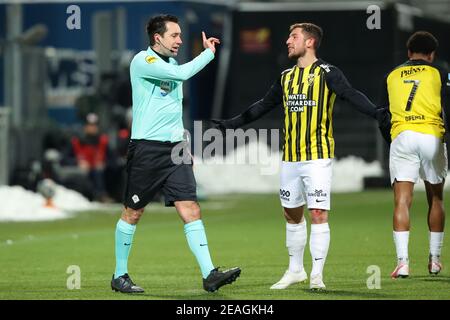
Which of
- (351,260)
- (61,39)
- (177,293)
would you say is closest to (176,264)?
(351,260)

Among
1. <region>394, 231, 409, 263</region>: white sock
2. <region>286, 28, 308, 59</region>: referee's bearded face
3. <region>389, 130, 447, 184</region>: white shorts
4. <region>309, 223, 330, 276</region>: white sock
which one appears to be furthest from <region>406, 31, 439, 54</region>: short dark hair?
<region>309, 223, 330, 276</region>: white sock

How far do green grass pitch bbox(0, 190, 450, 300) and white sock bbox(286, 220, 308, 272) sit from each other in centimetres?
20

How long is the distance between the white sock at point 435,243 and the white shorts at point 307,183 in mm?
1783

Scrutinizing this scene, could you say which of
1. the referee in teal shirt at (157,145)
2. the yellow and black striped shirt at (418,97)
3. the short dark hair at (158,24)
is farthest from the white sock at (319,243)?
the short dark hair at (158,24)

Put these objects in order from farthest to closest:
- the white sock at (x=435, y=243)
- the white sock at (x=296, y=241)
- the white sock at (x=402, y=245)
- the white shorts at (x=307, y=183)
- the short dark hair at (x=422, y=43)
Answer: the white sock at (x=435, y=243)
the short dark hair at (x=422, y=43)
the white sock at (x=402, y=245)
the white sock at (x=296, y=241)
the white shorts at (x=307, y=183)

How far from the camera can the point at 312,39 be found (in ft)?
41.4

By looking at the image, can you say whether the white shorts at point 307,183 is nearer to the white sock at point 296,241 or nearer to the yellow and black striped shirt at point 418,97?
the white sock at point 296,241

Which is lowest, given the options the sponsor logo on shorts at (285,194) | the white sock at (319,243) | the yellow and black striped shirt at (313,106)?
the white sock at (319,243)

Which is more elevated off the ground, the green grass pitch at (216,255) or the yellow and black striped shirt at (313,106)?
the yellow and black striped shirt at (313,106)

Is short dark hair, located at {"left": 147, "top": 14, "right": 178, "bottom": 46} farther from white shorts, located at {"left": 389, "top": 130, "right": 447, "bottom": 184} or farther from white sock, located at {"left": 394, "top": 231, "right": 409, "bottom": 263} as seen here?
white sock, located at {"left": 394, "top": 231, "right": 409, "bottom": 263}

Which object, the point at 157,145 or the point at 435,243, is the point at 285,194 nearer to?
the point at 157,145

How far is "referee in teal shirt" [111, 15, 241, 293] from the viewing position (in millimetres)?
12500

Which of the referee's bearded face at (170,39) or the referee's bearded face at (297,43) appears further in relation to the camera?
the referee's bearded face at (297,43)

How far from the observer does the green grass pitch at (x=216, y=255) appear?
1258 cm
